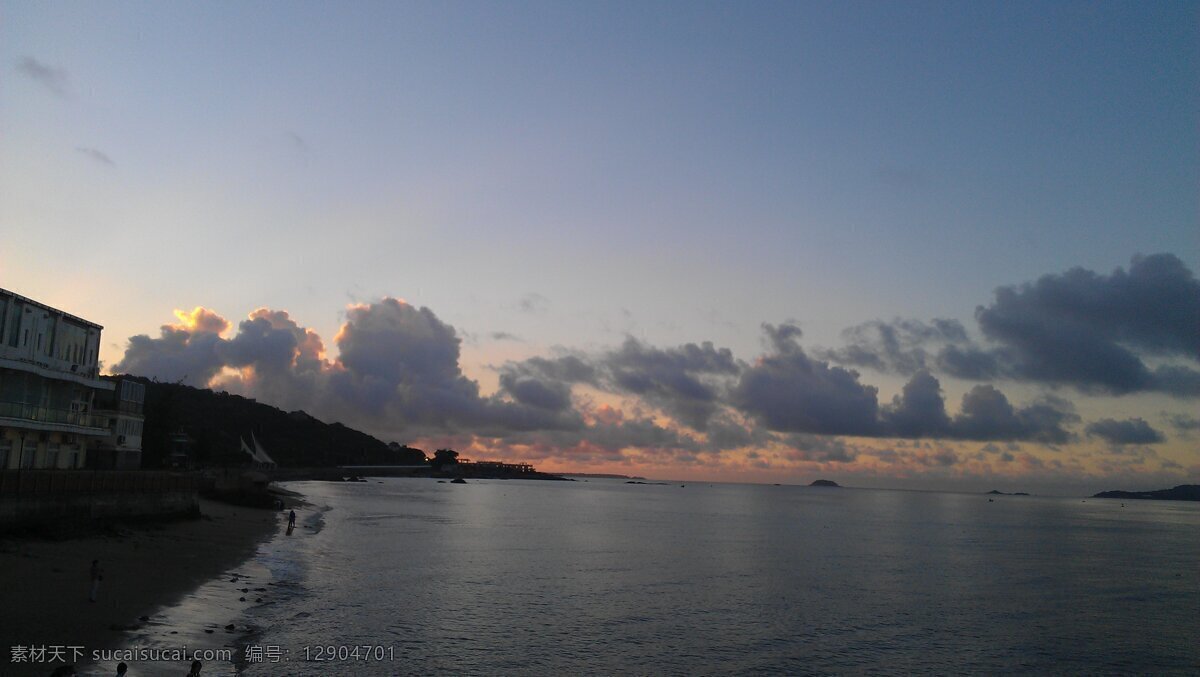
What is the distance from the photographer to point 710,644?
3659cm

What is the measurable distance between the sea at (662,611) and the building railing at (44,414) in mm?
17300

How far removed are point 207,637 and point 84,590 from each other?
669 cm

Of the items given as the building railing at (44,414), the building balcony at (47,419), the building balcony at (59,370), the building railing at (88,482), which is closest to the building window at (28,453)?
the building balcony at (47,419)

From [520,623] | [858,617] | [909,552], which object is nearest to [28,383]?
[520,623]

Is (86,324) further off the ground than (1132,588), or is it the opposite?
(86,324)

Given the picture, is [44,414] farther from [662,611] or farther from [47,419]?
[662,611]

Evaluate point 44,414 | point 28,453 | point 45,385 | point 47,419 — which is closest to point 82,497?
point 28,453

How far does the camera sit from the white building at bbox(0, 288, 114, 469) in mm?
50844

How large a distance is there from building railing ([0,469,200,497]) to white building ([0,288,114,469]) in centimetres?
706

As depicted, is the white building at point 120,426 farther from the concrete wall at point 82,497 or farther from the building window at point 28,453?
the building window at point 28,453

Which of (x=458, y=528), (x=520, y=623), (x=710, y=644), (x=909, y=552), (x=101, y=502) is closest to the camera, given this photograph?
(x=710, y=644)

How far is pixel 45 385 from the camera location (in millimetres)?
55375

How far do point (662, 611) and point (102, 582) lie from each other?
2775 centimetres

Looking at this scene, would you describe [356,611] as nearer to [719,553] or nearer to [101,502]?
[101,502]
